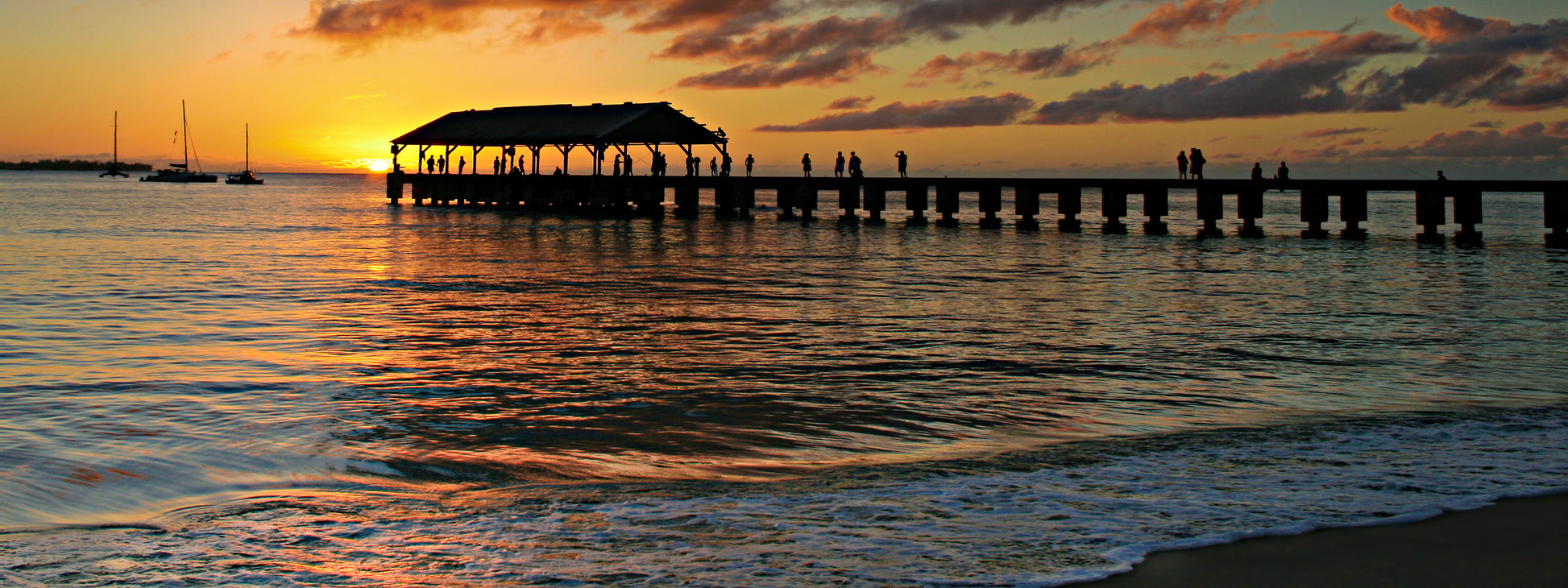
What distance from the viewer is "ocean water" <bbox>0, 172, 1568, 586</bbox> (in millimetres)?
4578

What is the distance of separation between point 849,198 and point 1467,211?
22685mm

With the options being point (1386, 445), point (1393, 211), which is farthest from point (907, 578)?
point (1393, 211)

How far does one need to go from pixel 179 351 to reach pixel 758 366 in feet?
17.8

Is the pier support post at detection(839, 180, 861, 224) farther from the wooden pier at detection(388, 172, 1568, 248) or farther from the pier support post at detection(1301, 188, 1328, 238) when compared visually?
the pier support post at detection(1301, 188, 1328, 238)

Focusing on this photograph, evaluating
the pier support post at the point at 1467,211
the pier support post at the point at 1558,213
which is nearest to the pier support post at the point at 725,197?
the pier support post at the point at 1467,211

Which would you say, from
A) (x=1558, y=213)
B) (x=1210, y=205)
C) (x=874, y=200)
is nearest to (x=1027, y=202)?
(x=874, y=200)

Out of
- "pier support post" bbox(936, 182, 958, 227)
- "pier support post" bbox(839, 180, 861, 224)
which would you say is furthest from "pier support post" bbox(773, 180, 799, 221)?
"pier support post" bbox(936, 182, 958, 227)

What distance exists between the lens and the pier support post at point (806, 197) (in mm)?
48594

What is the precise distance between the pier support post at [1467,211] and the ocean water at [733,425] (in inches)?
719

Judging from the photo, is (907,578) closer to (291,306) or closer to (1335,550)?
(1335,550)

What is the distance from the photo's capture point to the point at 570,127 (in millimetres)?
51844

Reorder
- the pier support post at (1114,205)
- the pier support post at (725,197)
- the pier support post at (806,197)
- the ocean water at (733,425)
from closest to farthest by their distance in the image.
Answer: the ocean water at (733,425), the pier support post at (1114,205), the pier support post at (806,197), the pier support post at (725,197)

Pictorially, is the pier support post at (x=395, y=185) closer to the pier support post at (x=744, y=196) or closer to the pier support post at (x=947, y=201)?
the pier support post at (x=744, y=196)

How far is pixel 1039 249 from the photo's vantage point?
28.5m
